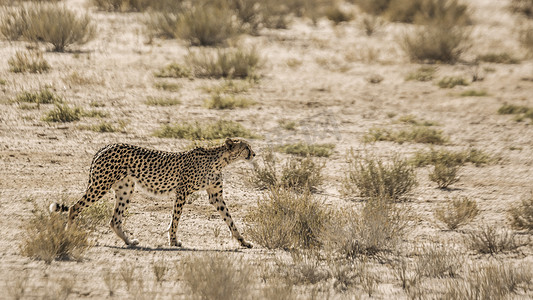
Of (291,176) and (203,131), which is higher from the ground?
(291,176)

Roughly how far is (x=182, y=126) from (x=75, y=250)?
5949 millimetres

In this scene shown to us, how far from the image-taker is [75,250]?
7125mm

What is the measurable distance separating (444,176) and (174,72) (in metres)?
7.82

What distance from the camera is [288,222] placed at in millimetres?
7848

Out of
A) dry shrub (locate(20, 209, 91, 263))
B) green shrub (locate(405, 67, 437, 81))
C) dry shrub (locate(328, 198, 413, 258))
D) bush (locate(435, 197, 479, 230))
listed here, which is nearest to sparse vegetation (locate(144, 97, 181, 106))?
green shrub (locate(405, 67, 437, 81))

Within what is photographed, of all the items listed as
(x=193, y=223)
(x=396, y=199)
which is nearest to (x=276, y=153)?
(x=396, y=199)

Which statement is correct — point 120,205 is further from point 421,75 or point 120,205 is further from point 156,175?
point 421,75

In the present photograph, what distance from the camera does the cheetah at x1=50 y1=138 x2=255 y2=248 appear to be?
741 cm

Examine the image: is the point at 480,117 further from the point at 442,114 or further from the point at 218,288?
the point at 218,288

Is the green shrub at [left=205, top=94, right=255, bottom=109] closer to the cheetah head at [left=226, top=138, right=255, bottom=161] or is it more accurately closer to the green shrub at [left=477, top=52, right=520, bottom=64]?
the cheetah head at [left=226, top=138, right=255, bottom=161]

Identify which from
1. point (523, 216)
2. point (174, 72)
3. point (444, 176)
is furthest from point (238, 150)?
point (174, 72)

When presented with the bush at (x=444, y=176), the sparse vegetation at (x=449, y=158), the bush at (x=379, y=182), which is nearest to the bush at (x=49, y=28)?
the sparse vegetation at (x=449, y=158)

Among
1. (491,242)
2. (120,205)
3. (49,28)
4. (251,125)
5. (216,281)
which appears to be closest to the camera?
(216,281)

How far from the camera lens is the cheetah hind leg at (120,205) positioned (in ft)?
25.1
